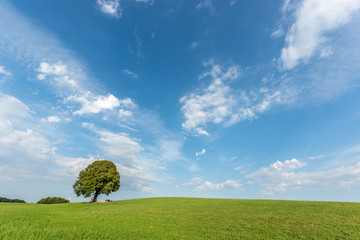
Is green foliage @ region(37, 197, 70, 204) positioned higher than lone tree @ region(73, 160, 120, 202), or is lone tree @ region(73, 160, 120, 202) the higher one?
lone tree @ region(73, 160, 120, 202)

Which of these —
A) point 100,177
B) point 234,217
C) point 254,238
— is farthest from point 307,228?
point 100,177

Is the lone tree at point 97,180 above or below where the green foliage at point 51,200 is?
above

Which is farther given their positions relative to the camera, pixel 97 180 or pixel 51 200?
pixel 51 200

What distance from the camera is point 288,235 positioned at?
14.7m

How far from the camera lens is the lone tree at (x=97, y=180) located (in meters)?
45.7

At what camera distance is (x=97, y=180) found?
153ft

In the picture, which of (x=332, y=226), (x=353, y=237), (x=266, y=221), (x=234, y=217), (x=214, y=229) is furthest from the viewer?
(x=234, y=217)

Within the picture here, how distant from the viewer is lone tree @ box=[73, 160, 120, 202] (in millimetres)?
45656

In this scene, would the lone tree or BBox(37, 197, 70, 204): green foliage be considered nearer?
the lone tree

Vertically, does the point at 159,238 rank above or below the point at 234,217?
below

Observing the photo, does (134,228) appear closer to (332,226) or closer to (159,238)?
(159,238)

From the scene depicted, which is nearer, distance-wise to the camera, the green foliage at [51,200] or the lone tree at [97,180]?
the lone tree at [97,180]

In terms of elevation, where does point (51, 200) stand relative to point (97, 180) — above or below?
below

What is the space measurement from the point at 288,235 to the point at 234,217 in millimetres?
7409
